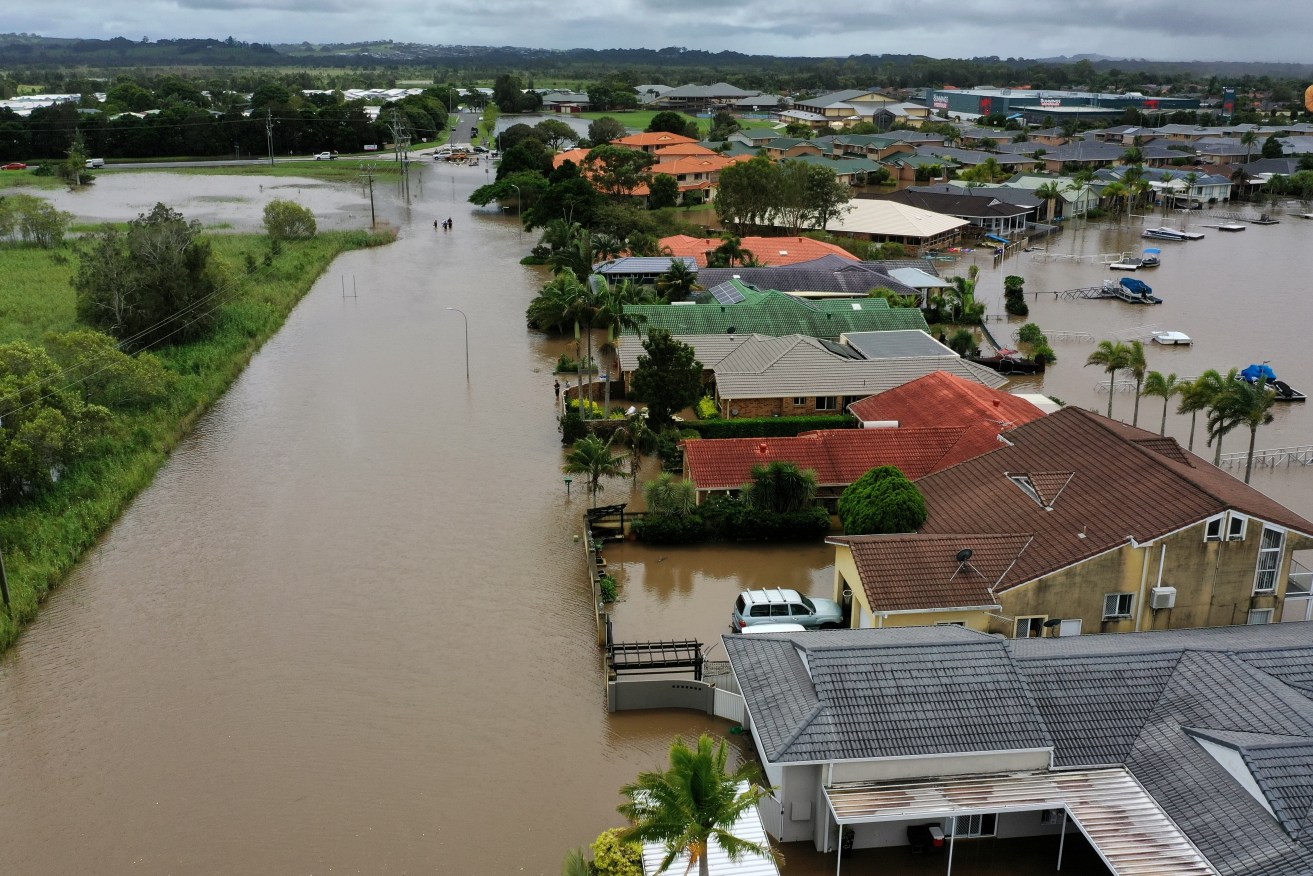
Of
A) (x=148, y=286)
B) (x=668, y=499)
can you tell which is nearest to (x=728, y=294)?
(x=668, y=499)

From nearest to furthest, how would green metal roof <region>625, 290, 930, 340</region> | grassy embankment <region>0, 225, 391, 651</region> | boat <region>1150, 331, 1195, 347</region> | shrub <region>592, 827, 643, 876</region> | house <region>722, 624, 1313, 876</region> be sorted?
1. house <region>722, 624, 1313, 876</region>
2. shrub <region>592, 827, 643, 876</region>
3. grassy embankment <region>0, 225, 391, 651</region>
4. green metal roof <region>625, 290, 930, 340</region>
5. boat <region>1150, 331, 1195, 347</region>

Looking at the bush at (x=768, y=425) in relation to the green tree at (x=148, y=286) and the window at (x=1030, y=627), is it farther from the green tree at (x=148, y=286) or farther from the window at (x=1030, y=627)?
the green tree at (x=148, y=286)

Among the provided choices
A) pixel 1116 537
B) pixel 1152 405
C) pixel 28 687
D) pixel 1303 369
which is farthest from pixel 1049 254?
pixel 28 687

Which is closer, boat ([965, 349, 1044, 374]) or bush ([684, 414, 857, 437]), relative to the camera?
bush ([684, 414, 857, 437])

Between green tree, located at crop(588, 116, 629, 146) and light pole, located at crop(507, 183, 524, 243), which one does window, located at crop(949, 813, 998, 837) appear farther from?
green tree, located at crop(588, 116, 629, 146)

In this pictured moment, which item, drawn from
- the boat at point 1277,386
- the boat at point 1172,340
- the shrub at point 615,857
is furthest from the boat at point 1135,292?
the shrub at point 615,857

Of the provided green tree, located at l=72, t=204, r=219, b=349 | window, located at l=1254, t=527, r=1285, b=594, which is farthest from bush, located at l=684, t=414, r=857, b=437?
green tree, located at l=72, t=204, r=219, b=349
